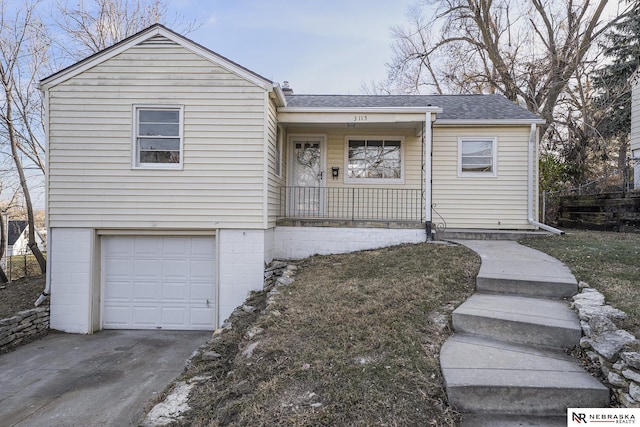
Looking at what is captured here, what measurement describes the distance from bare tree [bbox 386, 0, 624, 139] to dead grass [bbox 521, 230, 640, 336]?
977 cm

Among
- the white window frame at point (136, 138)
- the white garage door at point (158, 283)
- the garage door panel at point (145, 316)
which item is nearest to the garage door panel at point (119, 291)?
the white garage door at point (158, 283)

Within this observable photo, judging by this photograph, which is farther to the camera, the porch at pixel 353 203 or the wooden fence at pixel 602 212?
the porch at pixel 353 203

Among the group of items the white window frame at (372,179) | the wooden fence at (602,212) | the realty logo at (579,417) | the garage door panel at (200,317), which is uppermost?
the white window frame at (372,179)

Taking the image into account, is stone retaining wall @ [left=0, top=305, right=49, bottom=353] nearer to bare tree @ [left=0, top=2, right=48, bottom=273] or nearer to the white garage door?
the white garage door

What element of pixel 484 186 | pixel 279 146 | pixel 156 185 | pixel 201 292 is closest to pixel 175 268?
pixel 201 292

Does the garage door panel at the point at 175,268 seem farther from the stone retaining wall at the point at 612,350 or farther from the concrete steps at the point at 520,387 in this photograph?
the stone retaining wall at the point at 612,350

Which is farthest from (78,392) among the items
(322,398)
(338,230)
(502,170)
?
(502,170)

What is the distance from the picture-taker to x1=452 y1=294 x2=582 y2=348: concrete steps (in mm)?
3156

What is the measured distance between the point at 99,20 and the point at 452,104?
12.7m

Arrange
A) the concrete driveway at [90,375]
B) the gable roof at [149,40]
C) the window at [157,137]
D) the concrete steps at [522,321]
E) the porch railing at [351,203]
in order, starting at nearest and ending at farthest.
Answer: the concrete steps at [522,321]
the concrete driveway at [90,375]
the gable roof at [149,40]
the window at [157,137]
the porch railing at [351,203]

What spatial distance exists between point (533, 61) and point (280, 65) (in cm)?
1116

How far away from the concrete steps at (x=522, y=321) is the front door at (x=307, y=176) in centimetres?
541

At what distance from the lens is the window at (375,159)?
884 cm

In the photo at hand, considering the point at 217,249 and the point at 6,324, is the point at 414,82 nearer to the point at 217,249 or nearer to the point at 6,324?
the point at 217,249
